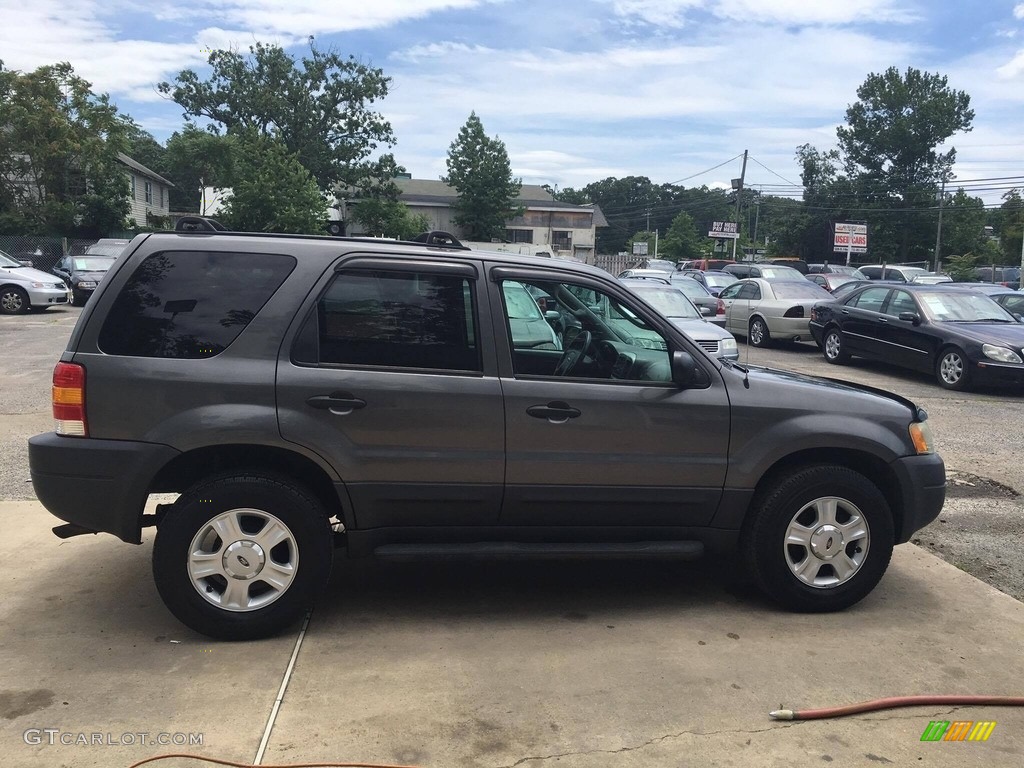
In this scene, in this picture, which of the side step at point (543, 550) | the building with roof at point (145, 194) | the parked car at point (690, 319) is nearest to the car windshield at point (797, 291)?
the parked car at point (690, 319)

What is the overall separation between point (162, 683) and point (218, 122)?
184ft

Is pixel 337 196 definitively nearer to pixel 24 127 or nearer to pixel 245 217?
pixel 245 217

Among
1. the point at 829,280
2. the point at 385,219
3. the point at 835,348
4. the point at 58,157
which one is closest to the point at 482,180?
the point at 385,219

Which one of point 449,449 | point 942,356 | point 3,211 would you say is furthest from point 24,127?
point 449,449

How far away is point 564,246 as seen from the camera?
67.9 meters

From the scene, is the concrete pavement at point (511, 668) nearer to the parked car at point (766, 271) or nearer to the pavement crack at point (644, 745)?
the pavement crack at point (644, 745)

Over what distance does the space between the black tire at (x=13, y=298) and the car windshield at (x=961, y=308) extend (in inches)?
753

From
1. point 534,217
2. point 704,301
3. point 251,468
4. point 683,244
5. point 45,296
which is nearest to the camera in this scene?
point 251,468

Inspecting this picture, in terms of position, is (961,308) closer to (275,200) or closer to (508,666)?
(508,666)

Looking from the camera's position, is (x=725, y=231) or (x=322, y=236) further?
(x=725, y=231)

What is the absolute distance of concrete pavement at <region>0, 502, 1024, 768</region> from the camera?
3.20 meters

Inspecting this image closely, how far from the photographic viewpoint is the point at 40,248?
32281 millimetres

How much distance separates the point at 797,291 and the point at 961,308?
4837mm

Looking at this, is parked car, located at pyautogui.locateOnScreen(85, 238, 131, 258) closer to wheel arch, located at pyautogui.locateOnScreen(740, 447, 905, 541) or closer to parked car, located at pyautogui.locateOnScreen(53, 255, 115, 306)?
parked car, located at pyautogui.locateOnScreen(53, 255, 115, 306)
